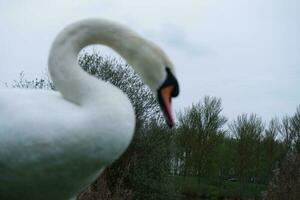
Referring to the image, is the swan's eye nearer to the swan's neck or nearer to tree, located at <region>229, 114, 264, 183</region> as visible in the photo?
the swan's neck

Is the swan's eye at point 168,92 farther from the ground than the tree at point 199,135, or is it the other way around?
the tree at point 199,135

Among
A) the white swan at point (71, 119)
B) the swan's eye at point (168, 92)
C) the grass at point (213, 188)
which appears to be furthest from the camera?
the grass at point (213, 188)

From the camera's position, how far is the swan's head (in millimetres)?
2830

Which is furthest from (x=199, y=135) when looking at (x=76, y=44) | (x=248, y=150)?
(x=76, y=44)

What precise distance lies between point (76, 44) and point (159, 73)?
1.75ft

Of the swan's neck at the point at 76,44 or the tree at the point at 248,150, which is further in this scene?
the tree at the point at 248,150

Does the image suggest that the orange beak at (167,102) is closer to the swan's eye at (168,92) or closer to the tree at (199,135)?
the swan's eye at (168,92)

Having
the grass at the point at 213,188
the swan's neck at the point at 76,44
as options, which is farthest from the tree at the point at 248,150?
the swan's neck at the point at 76,44

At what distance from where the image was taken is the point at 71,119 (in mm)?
2740

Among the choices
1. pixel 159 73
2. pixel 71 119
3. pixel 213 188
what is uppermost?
pixel 213 188

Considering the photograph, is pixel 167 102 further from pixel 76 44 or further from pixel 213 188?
pixel 213 188

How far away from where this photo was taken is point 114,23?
9.87 feet

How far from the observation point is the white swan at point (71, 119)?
107 inches

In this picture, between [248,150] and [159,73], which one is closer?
[159,73]
